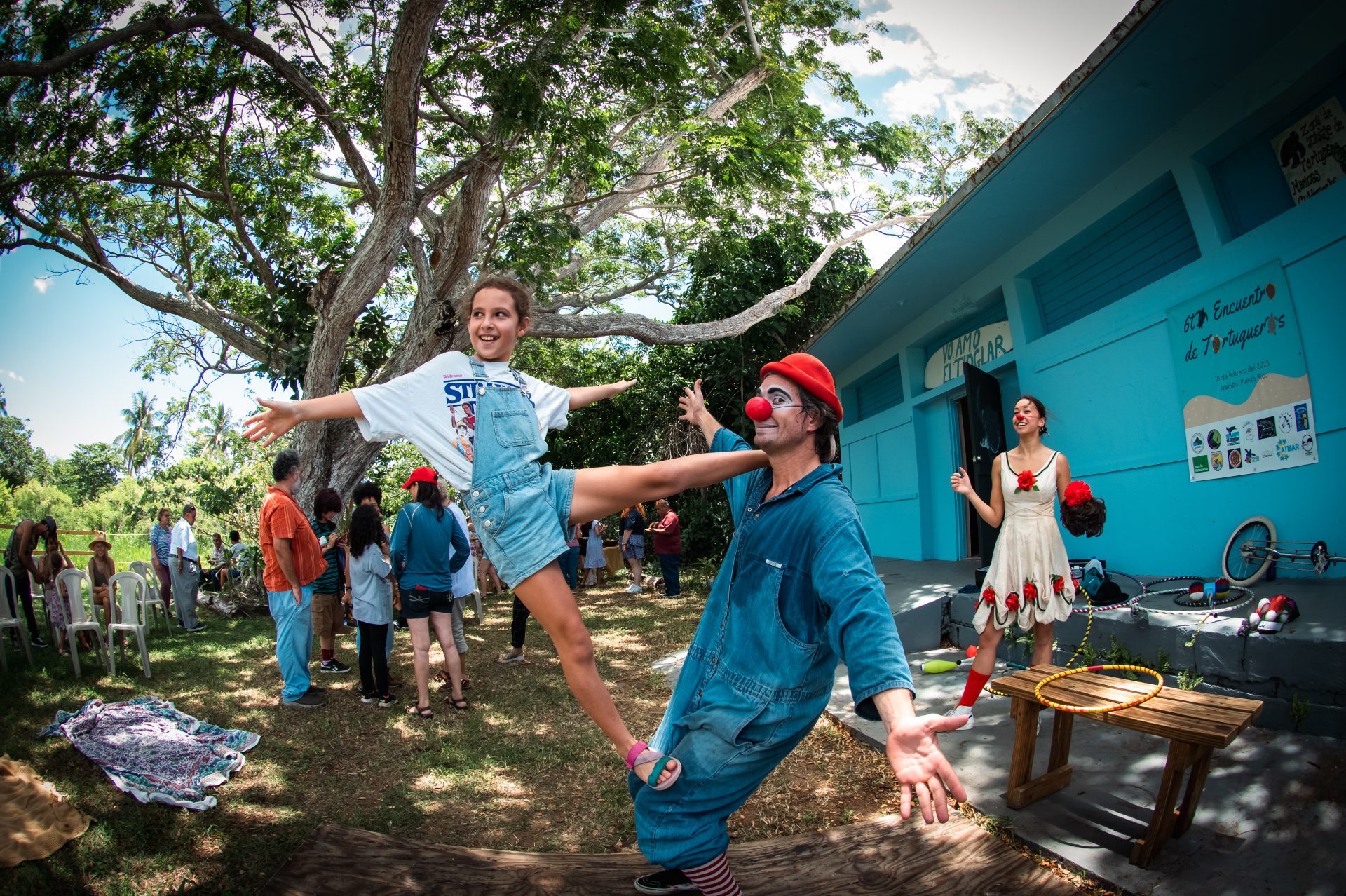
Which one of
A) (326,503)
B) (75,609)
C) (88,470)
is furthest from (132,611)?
(88,470)

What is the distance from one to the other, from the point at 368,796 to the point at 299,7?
9.99m

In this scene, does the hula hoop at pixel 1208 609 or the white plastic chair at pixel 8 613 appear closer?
the hula hoop at pixel 1208 609

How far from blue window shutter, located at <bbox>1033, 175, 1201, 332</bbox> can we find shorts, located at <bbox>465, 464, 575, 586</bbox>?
20.4 ft

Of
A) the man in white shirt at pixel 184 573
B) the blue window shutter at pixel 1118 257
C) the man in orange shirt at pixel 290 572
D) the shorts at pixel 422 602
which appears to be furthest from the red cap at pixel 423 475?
the man in white shirt at pixel 184 573

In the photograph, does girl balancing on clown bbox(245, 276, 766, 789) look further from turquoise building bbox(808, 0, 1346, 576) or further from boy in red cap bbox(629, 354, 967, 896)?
turquoise building bbox(808, 0, 1346, 576)

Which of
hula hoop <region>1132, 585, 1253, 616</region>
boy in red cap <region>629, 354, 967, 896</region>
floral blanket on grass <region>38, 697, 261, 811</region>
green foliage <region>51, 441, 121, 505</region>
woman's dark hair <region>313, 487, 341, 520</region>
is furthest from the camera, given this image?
green foliage <region>51, 441, 121, 505</region>

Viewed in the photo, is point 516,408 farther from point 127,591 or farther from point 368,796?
Result: point 127,591

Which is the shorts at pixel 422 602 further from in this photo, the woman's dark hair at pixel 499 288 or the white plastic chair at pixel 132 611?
the woman's dark hair at pixel 499 288

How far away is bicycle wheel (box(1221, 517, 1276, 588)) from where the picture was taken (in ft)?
16.7

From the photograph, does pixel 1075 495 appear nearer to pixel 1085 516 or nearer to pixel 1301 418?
pixel 1085 516

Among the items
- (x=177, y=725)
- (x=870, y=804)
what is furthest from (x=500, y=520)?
(x=177, y=725)

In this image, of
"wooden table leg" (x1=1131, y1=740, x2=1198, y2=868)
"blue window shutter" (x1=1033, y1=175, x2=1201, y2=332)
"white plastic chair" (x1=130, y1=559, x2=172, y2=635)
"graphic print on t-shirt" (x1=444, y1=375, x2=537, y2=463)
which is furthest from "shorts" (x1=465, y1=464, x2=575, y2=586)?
"white plastic chair" (x1=130, y1=559, x2=172, y2=635)

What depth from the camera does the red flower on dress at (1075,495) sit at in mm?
4461

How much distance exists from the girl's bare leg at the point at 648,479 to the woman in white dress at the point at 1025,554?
100 inches
